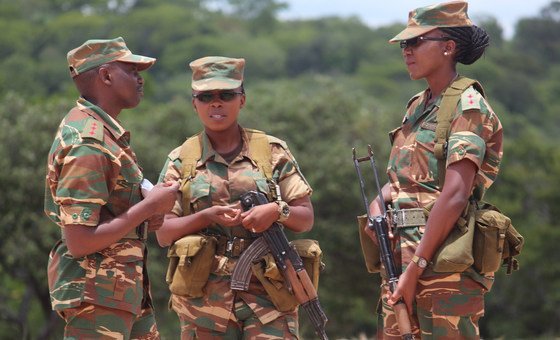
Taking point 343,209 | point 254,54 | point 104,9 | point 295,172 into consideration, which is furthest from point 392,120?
point 104,9

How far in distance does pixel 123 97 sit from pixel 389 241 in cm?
162

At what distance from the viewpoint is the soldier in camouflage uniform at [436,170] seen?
5465mm

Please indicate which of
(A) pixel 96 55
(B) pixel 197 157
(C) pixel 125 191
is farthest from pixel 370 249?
(A) pixel 96 55

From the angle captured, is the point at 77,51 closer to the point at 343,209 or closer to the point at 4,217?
the point at 4,217

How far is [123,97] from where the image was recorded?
557 cm

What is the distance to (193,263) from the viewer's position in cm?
582

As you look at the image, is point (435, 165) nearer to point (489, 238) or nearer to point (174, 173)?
point (489, 238)

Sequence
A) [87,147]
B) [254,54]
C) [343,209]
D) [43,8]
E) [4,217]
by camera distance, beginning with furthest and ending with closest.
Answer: [43,8] → [254,54] → [343,209] → [4,217] → [87,147]

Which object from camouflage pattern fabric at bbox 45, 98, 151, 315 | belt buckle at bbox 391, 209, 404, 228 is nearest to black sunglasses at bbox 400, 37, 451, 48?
belt buckle at bbox 391, 209, 404, 228

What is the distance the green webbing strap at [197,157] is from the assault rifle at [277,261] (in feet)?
0.78

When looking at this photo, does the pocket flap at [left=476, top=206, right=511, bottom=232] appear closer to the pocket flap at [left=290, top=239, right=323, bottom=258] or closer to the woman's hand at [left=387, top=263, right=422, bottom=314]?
the woman's hand at [left=387, top=263, right=422, bottom=314]

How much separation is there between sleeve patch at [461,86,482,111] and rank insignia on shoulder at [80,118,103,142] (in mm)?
1876

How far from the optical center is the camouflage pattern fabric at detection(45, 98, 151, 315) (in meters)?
5.15

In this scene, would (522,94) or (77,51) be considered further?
(522,94)
